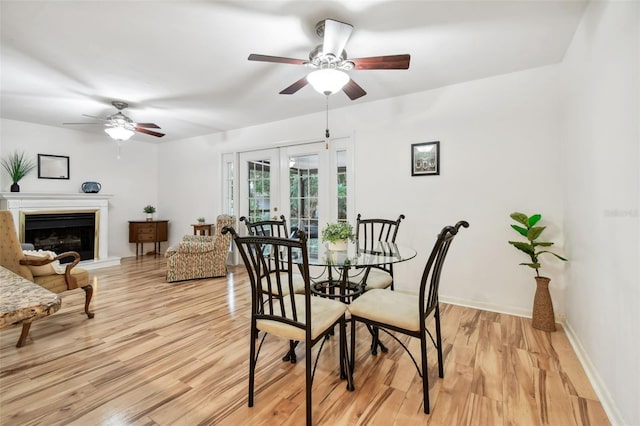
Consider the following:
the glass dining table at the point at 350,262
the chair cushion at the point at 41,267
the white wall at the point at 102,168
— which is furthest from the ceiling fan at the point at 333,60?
the white wall at the point at 102,168

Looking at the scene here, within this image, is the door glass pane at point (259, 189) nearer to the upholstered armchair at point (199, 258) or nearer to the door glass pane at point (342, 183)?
the upholstered armchair at point (199, 258)

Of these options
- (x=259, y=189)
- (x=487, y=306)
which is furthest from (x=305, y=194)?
(x=487, y=306)

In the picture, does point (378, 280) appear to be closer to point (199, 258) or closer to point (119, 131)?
point (199, 258)

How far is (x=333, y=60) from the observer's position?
2.26 metres

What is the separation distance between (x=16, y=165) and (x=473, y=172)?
6570 millimetres

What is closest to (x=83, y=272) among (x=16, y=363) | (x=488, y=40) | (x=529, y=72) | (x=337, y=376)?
(x=16, y=363)

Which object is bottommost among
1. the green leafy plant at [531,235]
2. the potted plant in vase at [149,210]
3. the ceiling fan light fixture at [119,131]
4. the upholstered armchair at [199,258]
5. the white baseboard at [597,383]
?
the white baseboard at [597,383]

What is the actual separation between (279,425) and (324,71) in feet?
7.09

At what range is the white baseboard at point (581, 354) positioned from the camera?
58.4 inches

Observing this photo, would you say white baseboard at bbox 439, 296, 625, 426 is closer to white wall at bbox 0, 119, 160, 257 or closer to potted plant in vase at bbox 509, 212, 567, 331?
potted plant in vase at bbox 509, 212, 567, 331

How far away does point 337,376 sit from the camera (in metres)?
1.88

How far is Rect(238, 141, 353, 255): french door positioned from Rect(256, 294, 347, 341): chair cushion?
218 centimetres

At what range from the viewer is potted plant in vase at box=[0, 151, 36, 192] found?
445 centimetres

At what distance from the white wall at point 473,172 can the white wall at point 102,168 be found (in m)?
4.50
